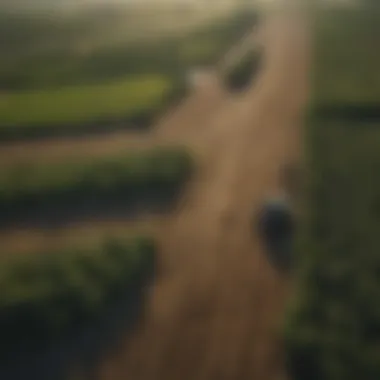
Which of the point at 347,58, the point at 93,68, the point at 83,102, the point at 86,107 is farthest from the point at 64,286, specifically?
the point at 347,58

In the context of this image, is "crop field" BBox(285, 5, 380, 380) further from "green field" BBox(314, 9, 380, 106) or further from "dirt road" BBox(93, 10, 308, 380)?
"dirt road" BBox(93, 10, 308, 380)

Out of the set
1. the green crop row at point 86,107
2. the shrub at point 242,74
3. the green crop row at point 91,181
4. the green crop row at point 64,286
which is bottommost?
the green crop row at point 64,286

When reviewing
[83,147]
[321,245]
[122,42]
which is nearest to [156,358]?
[321,245]

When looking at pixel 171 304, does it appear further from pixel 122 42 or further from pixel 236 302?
pixel 122 42

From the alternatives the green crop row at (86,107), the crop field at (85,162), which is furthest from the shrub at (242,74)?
the green crop row at (86,107)

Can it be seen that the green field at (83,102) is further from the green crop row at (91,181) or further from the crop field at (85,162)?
the green crop row at (91,181)

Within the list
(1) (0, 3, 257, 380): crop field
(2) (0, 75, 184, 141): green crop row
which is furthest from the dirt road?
(2) (0, 75, 184, 141): green crop row
